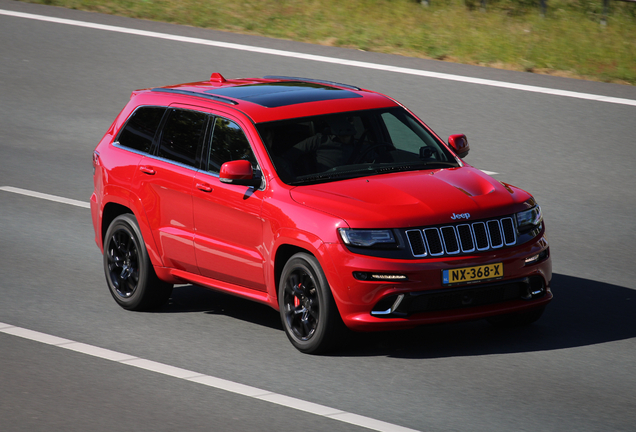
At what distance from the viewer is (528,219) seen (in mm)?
7820

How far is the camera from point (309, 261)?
7520mm

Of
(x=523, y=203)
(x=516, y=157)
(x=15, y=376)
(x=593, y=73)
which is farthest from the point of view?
(x=593, y=73)

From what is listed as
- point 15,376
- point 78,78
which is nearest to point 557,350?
point 15,376

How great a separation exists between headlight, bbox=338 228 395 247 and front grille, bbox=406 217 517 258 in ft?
0.51

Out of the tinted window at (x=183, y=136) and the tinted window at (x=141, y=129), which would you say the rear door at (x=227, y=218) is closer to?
the tinted window at (x=183, y=136)

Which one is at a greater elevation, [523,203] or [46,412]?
[523,203]

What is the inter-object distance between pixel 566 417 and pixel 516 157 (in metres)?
8.02

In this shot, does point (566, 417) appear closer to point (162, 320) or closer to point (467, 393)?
point (467, 393)

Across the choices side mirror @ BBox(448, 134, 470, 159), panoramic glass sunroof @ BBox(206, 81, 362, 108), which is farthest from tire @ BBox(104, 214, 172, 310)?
side mirror @ BBox(448, 134, 470, 159)

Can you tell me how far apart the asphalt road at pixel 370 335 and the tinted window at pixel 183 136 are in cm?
134

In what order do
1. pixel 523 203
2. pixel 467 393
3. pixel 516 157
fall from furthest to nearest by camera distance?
1. pixel 516 157
2. pixel 523 203
3. pixel 467 393

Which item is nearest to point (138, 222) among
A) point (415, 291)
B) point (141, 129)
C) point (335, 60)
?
point (141, 129)

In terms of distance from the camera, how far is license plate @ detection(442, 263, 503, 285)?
731cm

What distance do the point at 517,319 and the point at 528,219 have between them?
0.84m
